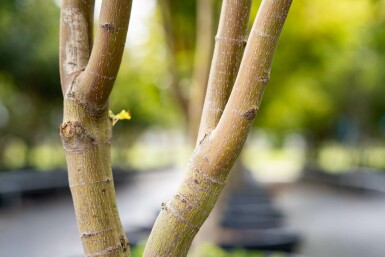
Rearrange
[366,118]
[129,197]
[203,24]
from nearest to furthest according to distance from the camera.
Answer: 1. [203,24]
2. [129,197]
3. [366,118]

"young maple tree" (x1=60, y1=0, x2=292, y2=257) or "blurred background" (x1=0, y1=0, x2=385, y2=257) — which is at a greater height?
"blurred background" (x1=0, y1=0, x2=385, y2=257)

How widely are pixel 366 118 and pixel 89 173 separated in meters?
25.5

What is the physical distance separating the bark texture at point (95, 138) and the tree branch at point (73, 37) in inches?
2.4

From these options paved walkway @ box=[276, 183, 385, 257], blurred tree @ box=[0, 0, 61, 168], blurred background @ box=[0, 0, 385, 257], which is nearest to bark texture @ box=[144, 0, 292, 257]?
blurred background @ box=[0, 0, 385, 257]

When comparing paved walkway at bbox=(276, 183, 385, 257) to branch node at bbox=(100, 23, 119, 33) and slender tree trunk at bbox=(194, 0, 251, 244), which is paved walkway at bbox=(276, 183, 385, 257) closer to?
slender tree trunk at bbox=(194, 0, 251, 244)

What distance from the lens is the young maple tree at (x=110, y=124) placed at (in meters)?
1.56

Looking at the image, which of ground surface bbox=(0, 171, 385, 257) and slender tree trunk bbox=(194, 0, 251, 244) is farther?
ground surface bbox=(0, 171, 385, 257)

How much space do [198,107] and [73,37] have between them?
4787mm

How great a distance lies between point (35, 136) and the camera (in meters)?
22.9

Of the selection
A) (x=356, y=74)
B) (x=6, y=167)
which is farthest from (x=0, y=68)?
(x=356, y=74)

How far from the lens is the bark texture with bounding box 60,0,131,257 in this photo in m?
1.71

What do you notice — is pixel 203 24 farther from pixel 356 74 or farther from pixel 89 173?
pixel 356 74

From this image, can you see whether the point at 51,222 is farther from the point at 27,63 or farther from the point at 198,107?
the point at 198,107

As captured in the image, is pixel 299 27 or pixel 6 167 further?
pixel 6 167
